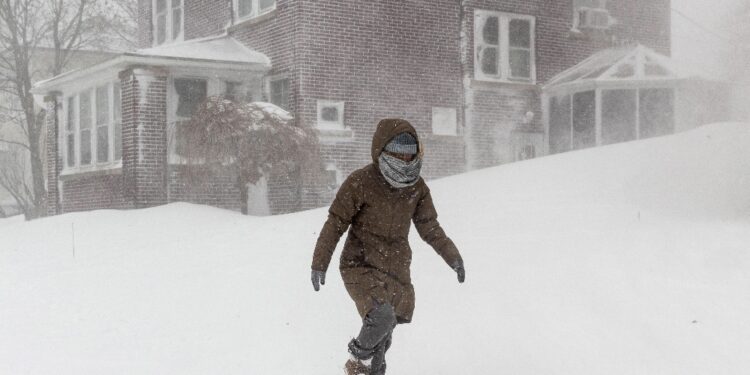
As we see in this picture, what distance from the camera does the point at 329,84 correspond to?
17.5m

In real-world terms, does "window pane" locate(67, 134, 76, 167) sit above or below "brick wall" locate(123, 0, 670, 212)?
below

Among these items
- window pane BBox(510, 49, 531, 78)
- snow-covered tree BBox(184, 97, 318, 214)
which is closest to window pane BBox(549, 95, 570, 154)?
window pane BBox(510, 49, 531, 78)

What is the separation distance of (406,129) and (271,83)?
13263 mm

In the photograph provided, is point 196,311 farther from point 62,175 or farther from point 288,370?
point 62,175

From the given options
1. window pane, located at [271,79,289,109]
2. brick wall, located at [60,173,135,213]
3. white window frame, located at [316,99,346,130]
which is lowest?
brick wall, located at [60,173,135,213]

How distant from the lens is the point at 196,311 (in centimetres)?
823

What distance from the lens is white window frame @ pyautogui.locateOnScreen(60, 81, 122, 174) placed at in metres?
18.3

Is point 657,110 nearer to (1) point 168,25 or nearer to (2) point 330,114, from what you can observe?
(2) point 330,114

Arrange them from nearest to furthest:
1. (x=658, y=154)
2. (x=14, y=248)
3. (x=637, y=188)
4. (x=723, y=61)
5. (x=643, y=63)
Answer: (x=637, y=188) → (x=658, y=154) → (x=14, y=248) → (x=643, y=63) → (x=723, y=61)

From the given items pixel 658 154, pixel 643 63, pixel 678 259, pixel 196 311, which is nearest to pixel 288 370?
pixel 196 311

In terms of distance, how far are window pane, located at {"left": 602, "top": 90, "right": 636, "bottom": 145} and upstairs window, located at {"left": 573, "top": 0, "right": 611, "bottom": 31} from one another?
196 cm

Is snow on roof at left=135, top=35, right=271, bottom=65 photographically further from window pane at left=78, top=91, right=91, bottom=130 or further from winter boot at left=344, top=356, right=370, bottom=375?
winter boot at left=344, top=356, right=370, bottom=375

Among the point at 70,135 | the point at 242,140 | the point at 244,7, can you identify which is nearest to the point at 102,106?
the point at 70,135

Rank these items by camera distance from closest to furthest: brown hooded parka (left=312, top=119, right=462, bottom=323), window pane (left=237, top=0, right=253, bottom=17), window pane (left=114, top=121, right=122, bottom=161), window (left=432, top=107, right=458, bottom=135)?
brown hooded parka (left=312, top=119, right=462, bottom=323) < window pane (left=114, top=121, right=122, bottom=161) < window (left=432, top=107, right=458, bottom=135) < window pane (left=237, top=0, right=253, bottom=17)
